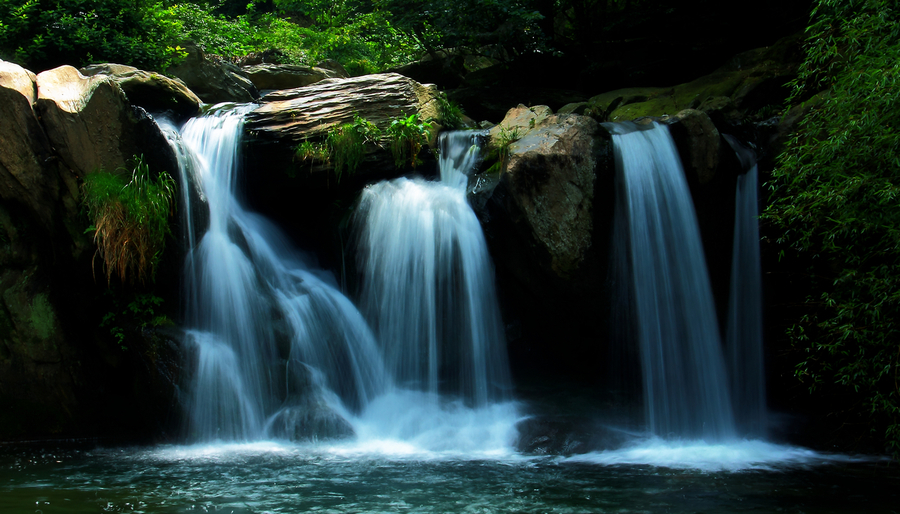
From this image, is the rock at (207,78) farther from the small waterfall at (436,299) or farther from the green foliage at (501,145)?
the green foliage at (501,145)

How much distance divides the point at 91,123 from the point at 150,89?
6.82ft

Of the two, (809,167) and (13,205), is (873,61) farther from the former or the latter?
(13,205)

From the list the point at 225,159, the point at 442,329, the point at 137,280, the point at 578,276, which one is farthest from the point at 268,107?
the point at 578,276

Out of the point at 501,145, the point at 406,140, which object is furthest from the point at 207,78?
the point at 501,145

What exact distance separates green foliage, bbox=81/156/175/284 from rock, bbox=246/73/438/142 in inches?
79.3

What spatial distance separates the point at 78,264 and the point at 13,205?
99 centimetres

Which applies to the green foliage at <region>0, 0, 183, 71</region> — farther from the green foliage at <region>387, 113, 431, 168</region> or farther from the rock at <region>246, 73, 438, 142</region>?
the green foliage at <region>387, 113, 431, 168</region>

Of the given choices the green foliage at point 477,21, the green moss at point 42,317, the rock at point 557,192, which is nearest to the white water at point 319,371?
the rock at point 557,192

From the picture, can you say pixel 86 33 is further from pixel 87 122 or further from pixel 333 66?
pixel 333 66

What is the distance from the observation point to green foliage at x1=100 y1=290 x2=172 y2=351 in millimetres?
6672

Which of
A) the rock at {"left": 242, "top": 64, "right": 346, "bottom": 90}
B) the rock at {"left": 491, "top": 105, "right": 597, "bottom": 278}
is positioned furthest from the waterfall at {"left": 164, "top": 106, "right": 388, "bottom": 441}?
the rock at {"left": 242, "top": 64, "right": 346, "bottom": 90}

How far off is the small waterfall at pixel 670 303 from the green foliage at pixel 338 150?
339 centimetres

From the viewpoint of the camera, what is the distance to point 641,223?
285 inches

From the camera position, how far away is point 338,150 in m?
8.05
